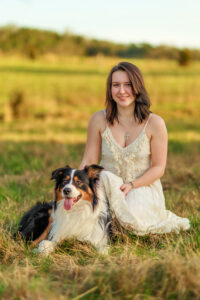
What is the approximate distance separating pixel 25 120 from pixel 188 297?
1236 centimetres

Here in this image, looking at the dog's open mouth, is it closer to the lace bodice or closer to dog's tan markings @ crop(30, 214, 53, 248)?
dog's tan markings @ crop(30, 214, 53, 248)

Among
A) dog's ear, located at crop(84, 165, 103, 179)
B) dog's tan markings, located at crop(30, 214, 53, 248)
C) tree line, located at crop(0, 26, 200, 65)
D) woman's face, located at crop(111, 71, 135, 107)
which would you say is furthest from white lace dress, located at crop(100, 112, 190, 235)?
tree line, located at crop(0, 26, 200, 65)

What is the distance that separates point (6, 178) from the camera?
6.45 meters

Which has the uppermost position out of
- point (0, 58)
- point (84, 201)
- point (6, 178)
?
point (0, 58)

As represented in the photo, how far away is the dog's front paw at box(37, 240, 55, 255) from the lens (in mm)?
3666

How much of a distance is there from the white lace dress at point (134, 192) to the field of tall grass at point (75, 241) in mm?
132

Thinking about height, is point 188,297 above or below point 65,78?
below

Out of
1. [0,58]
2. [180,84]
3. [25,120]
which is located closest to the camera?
[25,120]

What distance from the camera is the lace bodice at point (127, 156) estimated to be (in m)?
4.12

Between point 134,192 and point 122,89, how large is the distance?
1.06 m

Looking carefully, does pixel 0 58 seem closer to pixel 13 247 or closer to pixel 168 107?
pixel 168 107

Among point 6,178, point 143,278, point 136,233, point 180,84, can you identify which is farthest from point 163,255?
point 180,84

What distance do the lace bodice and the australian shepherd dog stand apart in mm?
424

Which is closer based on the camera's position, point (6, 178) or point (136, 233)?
point (136, 233)
